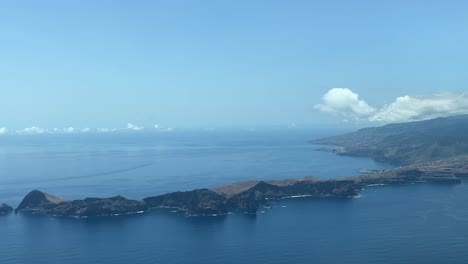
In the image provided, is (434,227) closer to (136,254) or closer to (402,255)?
(402,255)

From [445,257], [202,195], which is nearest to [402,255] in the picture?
[445,257]

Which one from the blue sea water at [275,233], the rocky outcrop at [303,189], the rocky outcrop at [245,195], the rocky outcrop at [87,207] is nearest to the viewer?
the blue sea water at [275,233]

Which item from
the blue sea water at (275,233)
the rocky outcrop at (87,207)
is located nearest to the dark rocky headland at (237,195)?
the rocky outcrop at (87,207)

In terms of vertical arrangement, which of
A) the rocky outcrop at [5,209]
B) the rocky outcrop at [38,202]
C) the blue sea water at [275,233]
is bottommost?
the blue sea water at [275,233]

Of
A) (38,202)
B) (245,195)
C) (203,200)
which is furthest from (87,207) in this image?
(245,195)

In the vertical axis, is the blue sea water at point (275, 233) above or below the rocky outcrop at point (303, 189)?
below

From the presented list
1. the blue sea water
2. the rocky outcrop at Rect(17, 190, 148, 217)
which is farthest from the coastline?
the blue sea water

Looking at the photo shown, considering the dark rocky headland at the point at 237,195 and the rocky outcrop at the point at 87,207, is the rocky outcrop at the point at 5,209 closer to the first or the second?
the dark rocky headland at the point at 237,195
